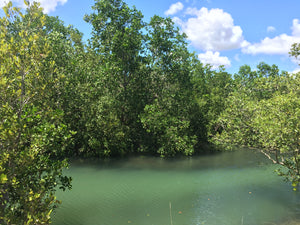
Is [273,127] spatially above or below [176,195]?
above

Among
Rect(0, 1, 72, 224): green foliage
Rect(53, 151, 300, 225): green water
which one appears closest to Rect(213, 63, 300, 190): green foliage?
Rect(53, 151, 300, 225): green water

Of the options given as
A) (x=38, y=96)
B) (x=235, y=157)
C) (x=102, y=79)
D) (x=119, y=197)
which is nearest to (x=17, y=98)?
(x=38, y=96)

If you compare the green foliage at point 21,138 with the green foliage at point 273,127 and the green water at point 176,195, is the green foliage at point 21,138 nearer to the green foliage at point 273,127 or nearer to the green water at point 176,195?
the green water at point 176,195

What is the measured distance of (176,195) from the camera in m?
15.7

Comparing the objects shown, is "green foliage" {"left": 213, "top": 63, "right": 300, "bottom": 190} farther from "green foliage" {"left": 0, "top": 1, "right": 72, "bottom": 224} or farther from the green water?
"green foliage" {"left": 0, "top": 1, "right": 72, "bottom": 224}

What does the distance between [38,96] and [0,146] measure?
187 cm

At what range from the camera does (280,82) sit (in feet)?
68.2

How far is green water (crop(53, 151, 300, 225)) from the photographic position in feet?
40.1

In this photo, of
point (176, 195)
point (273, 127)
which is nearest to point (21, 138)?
point (176, 195)

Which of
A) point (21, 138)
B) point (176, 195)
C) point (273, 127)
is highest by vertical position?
point (273, 127)

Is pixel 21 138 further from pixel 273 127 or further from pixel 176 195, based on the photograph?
pixel 273 127

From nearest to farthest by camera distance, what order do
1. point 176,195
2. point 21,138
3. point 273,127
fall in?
point 21,138, point 273,127, point 176,195

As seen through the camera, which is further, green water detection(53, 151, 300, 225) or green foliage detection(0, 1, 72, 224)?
green water detection(53, 151, 300, 225)

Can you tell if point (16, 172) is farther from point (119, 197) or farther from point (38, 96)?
point (119, 197)
